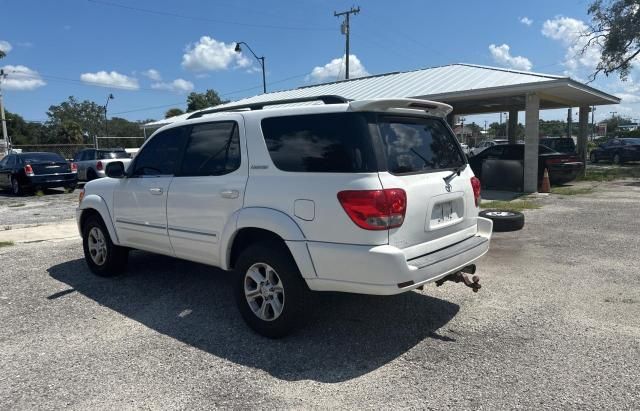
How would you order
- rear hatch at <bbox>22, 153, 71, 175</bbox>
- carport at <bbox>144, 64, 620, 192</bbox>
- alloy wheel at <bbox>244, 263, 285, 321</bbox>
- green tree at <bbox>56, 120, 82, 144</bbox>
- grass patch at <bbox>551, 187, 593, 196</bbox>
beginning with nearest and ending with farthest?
alloy wheel at <bbox>244, 263, 285, 321</bbox> → carport at <bbox>144, 64, 620, 192</bbox> → grass patch at <bbox>551, 187, 593, 196</bbox> → rear hatch at <bbox>22, 153, 71, 175</bbox> → green tree at <bbox>56, 120, 82, 144</bbox>

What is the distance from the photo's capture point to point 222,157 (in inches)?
175

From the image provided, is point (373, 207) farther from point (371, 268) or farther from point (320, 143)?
point (320, 143)

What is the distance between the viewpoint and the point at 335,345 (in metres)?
3.96

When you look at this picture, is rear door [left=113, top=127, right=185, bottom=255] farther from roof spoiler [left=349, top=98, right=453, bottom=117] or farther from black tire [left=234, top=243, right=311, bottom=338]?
roof spoiler [left=349, top=98, right=453, bottom=117]

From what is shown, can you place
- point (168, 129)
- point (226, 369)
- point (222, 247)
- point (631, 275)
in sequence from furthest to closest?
point (631, 275) → point (168, 129) → point (222, 247) → point (226, 369)

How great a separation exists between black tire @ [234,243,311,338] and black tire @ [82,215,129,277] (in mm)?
2389

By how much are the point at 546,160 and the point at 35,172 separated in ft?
57.6

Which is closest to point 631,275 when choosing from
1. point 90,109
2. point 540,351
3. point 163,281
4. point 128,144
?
point 540,351

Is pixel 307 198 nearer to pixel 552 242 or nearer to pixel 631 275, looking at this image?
pixel 631 275

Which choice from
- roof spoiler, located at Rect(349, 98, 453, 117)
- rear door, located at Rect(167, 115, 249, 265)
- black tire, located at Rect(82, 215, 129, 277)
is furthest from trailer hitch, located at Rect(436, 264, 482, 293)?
black tire, located at Rect(82, 215, 129, 277)

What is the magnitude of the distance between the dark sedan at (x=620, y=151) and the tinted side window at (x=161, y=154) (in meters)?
30.8

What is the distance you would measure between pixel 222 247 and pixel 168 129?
1.65 metres

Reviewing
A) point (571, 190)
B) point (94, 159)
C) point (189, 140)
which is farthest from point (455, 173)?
point (94, 159)

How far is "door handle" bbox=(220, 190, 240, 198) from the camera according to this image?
→ 4191mm
